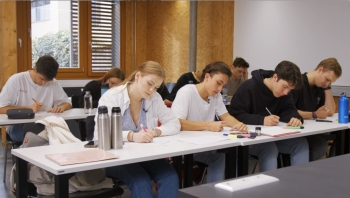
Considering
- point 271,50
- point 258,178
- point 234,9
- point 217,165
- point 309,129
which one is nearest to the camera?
point 258,178

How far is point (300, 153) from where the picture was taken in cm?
334

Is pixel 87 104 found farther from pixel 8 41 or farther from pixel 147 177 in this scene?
pixel 8 41

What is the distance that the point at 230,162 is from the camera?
2736 mm

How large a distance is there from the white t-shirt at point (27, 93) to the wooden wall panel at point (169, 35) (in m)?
3.32

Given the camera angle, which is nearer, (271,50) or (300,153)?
(300,153)

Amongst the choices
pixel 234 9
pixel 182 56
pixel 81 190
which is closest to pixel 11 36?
pixel 182 56

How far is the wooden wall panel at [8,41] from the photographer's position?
237 inches

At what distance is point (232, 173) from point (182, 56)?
186 inches

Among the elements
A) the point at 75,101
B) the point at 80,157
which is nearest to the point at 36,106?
the point at 75,101

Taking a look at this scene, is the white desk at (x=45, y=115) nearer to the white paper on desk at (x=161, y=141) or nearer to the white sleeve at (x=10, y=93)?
the white sleeve at (x=10, y=93)

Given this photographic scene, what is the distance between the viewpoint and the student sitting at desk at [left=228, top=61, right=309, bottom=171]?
324 cm

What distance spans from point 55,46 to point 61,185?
537cm

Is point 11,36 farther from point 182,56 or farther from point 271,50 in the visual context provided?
point 271,50

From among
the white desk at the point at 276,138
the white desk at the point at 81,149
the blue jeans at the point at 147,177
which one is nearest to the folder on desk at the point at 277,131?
the white desk at the point at 276,138
